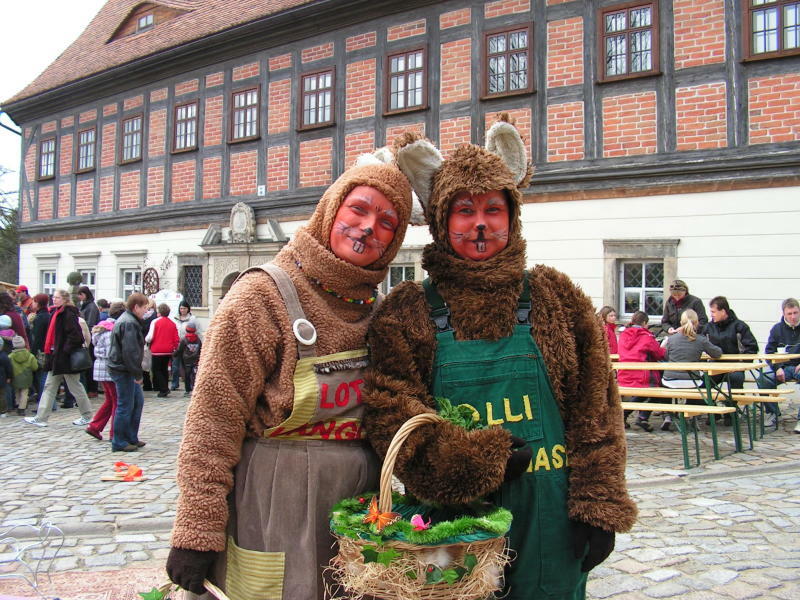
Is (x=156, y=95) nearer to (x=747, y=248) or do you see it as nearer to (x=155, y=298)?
A: (x=155, y=298)

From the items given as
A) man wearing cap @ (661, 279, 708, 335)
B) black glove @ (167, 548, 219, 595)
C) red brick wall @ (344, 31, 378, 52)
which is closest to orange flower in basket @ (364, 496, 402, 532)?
black glove @ (167, 548, 219, 595)

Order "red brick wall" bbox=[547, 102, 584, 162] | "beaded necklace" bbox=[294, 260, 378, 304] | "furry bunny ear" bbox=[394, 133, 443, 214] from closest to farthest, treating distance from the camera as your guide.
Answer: "beaded necklace" bbox=[294, 260, 378, 304] → "furry bunny ear" bbox=[394, 133, 443, 214] → "red brick wall" bbox=[547, 102, 584, 162]

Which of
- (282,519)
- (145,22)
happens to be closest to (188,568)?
(282,519)

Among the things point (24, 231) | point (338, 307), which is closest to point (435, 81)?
point (338, 307)

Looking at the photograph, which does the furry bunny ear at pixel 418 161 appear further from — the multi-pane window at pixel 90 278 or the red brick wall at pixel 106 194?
the multi-pane window at pixel 90 278

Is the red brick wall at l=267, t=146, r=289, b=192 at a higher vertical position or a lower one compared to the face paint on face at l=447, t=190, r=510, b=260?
higher

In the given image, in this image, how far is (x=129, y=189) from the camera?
55.6 feet

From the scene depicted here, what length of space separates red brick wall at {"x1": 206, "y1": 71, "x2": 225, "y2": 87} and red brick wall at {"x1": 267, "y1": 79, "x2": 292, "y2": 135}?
1548mm

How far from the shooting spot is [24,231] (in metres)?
19.8

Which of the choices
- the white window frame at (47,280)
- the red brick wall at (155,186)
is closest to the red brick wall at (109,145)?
the red brick wall at (155,186)

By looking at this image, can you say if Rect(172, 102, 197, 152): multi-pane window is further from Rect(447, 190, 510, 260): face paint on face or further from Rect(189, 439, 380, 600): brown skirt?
Rect(189, 439, 380, 600): brown skirt

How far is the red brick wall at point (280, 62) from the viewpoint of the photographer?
552 inches

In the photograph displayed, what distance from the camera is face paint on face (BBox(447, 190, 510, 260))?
88.6 inches

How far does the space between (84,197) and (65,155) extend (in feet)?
5.04
